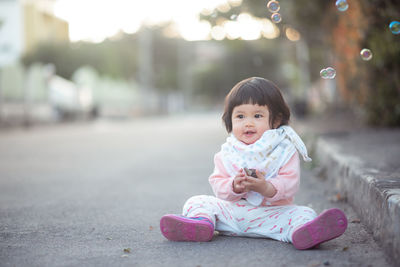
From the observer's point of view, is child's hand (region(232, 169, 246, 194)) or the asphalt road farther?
child's hand (region(232, 169, 246, 194))

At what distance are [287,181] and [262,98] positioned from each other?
51 centimetres

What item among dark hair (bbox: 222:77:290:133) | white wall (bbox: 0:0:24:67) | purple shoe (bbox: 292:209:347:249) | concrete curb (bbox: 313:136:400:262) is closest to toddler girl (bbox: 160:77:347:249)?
dark hair (bbox: 222:77:290:133)

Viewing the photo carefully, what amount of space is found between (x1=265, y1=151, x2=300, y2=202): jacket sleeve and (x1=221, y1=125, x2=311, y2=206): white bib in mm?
33

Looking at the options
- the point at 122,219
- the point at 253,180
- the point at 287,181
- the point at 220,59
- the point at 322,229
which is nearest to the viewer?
the point at 322,229

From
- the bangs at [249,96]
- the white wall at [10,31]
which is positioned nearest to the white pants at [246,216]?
the bangs at [249,96]

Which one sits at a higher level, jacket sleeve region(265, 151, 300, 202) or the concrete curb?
jacket sleeve region(265, 151, 300, 202)

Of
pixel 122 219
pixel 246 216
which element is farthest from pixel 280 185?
pixel 122 219

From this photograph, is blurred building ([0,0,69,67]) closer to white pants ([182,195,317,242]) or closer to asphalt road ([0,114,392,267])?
asphalt road ([0,114,392,267])

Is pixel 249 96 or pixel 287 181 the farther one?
pixel 249 96

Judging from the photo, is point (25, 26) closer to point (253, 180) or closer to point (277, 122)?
point (277, 122)

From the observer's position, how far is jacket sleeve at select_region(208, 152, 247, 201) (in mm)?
2836

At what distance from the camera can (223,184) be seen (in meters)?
2.89

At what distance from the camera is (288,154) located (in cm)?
288

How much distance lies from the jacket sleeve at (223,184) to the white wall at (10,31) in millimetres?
14643
